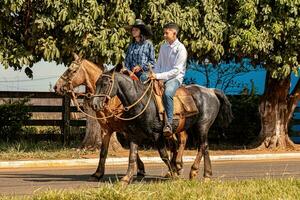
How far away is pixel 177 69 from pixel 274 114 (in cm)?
1069

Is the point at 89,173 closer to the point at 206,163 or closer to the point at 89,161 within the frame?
the point at 89,161

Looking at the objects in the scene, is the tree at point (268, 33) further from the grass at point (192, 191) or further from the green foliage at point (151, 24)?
the grass at point (192, 191)

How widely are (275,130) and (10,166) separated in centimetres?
915

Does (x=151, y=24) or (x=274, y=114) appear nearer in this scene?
(x=151, y=24)

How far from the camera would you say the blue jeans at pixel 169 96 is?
1115 cm

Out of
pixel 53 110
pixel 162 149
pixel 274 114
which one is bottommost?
pixel 53 110

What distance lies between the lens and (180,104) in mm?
11578

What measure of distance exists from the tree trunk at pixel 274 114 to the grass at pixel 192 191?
1088 cm

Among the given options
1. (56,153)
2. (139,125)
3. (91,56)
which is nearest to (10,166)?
(56,153)

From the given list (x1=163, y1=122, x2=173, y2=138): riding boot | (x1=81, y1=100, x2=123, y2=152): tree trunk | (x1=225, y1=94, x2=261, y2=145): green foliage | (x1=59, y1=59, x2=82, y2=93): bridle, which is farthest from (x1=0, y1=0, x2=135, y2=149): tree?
(x1=225, y1=94, x2=261, y2=145): green foliage

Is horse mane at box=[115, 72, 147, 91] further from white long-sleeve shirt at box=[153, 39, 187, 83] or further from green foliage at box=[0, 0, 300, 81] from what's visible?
green foliage at box=[0, 0, 300, 81]

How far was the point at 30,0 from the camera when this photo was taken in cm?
1652

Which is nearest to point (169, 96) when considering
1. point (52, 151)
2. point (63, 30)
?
point (63, 30)

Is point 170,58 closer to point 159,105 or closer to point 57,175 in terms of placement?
point 159,105
